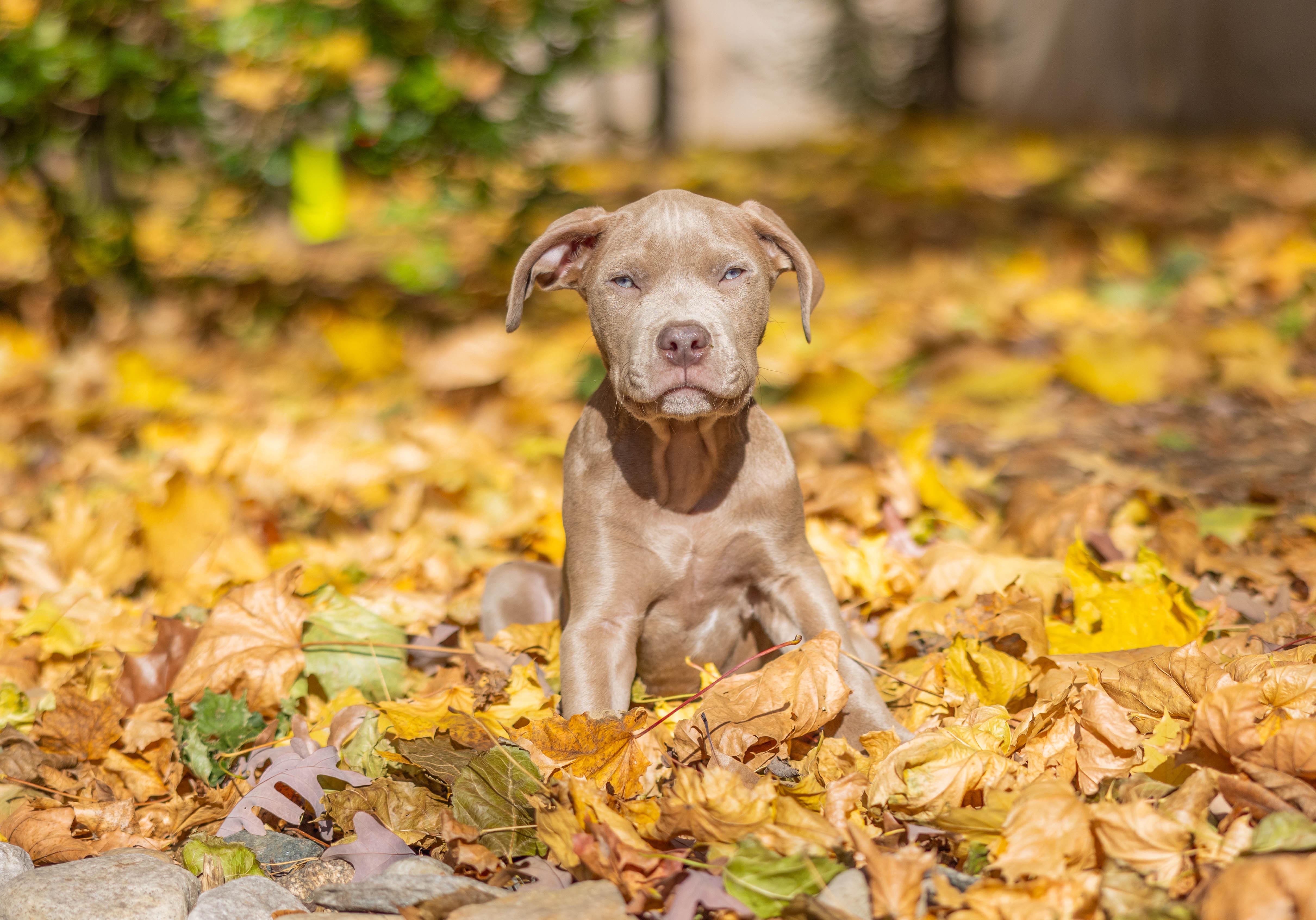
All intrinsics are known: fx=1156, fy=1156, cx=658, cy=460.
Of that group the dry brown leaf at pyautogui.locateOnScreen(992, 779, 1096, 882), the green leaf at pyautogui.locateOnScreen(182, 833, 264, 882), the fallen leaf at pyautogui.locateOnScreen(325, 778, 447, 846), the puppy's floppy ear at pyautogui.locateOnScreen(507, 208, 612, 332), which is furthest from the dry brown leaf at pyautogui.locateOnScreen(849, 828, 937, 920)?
the puppy's floppy ear at pyautogui.locateOnScreen(507, 208, 612, 332)

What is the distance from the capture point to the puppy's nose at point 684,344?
2918 millimetres

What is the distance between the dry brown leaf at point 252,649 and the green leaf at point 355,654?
0.05 metres

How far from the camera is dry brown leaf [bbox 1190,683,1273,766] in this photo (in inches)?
91.4

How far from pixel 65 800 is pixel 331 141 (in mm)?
5487

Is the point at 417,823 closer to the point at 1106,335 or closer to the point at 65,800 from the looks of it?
the point at 65,800

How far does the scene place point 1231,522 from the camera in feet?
13.4

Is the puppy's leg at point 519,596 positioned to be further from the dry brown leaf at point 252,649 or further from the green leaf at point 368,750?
the green leaf at point 368,750

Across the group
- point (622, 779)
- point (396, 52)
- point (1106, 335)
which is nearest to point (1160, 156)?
point (1106, 335)

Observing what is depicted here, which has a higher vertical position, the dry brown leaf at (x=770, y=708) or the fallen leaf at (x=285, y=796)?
the dry brown leaf at (x=770, y=708)

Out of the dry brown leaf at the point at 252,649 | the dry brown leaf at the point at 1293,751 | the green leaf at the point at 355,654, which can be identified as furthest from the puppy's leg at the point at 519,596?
the dry brown leaf at the point at 1293,751

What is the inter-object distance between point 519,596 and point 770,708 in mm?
1270

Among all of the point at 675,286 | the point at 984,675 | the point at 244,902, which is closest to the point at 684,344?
the point at 675,286

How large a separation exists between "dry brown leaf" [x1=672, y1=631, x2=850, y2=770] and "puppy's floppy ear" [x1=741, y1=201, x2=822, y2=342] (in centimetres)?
94

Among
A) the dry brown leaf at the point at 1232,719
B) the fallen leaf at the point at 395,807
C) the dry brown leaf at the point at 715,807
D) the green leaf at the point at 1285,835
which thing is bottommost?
the fallen leaf at the point at 395,807
